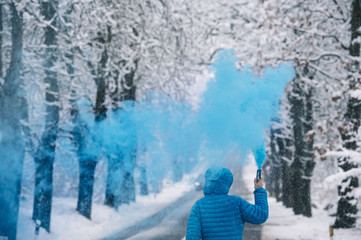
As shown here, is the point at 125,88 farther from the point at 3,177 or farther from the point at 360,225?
the point at 360,225

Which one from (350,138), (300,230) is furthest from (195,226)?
(300,230)

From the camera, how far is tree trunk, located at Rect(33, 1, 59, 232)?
41.4 feet

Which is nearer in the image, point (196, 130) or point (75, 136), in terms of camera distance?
point (75, 136)

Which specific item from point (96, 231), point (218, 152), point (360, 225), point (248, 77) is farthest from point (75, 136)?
point (360, 225)

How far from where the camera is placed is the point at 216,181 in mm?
3568

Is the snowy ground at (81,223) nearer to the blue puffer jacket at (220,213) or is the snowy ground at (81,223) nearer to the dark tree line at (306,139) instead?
the dark tree line at (306,139)

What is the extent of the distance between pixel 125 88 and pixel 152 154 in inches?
367

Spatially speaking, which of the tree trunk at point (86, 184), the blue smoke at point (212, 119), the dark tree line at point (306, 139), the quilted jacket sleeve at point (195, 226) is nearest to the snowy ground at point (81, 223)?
the tree trunk at point (86, 184)

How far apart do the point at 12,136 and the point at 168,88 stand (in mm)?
11914

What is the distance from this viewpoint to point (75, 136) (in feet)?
48.8

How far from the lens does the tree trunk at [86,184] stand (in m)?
15.8

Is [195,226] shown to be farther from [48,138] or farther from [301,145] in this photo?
[301,145]

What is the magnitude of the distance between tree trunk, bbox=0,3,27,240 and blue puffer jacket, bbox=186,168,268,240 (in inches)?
319

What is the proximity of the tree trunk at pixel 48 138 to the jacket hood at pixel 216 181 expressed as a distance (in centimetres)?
1012
